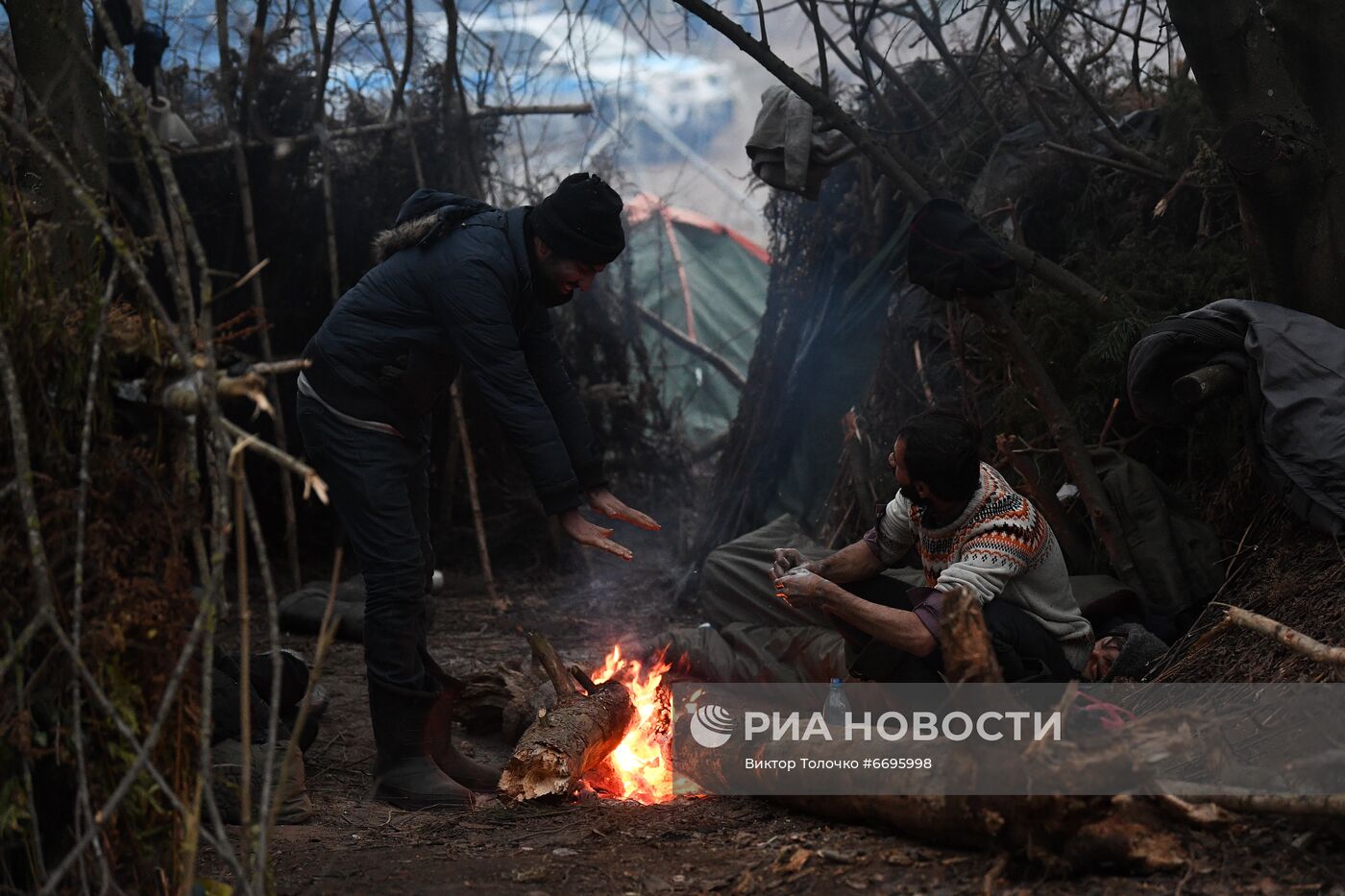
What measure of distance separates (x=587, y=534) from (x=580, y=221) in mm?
1017

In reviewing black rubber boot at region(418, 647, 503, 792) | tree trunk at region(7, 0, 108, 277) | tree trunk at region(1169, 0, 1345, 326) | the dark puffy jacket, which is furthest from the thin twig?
tree trunk at region(1169, 0, 1345, 326)

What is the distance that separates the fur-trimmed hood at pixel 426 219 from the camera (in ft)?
12.9

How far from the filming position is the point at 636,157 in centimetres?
1485

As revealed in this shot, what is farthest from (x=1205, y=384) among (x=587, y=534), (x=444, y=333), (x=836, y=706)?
(x=444, y=333)

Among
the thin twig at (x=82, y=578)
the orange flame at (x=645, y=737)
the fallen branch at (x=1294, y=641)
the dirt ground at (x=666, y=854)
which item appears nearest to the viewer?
the thin twig at (x=82, y=578)

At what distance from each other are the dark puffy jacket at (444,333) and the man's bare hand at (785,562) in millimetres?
708

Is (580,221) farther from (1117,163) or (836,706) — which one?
(1117,163)

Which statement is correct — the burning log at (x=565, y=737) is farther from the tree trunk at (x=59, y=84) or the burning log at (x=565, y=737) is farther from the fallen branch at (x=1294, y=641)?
the tree trunk at (x=59, y=84)

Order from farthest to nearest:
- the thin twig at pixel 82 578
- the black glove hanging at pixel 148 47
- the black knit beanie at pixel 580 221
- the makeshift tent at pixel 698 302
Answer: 1. the makeshift tent at pixel 698 302
2. the black glove hanging at pixel 148 47
3. the black knit beanie at pixel 580 221
4. the thin twig at pixel 82 578

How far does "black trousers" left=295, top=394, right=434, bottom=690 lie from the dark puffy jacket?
103mm

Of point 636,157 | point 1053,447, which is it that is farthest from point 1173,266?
point 636,157

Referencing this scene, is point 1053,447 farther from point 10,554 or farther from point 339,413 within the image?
point 10,554

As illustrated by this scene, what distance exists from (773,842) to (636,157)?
1271 centimetres

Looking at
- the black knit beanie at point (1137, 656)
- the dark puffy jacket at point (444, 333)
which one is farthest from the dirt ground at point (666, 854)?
the black knit beanie at point (1137, 656)
